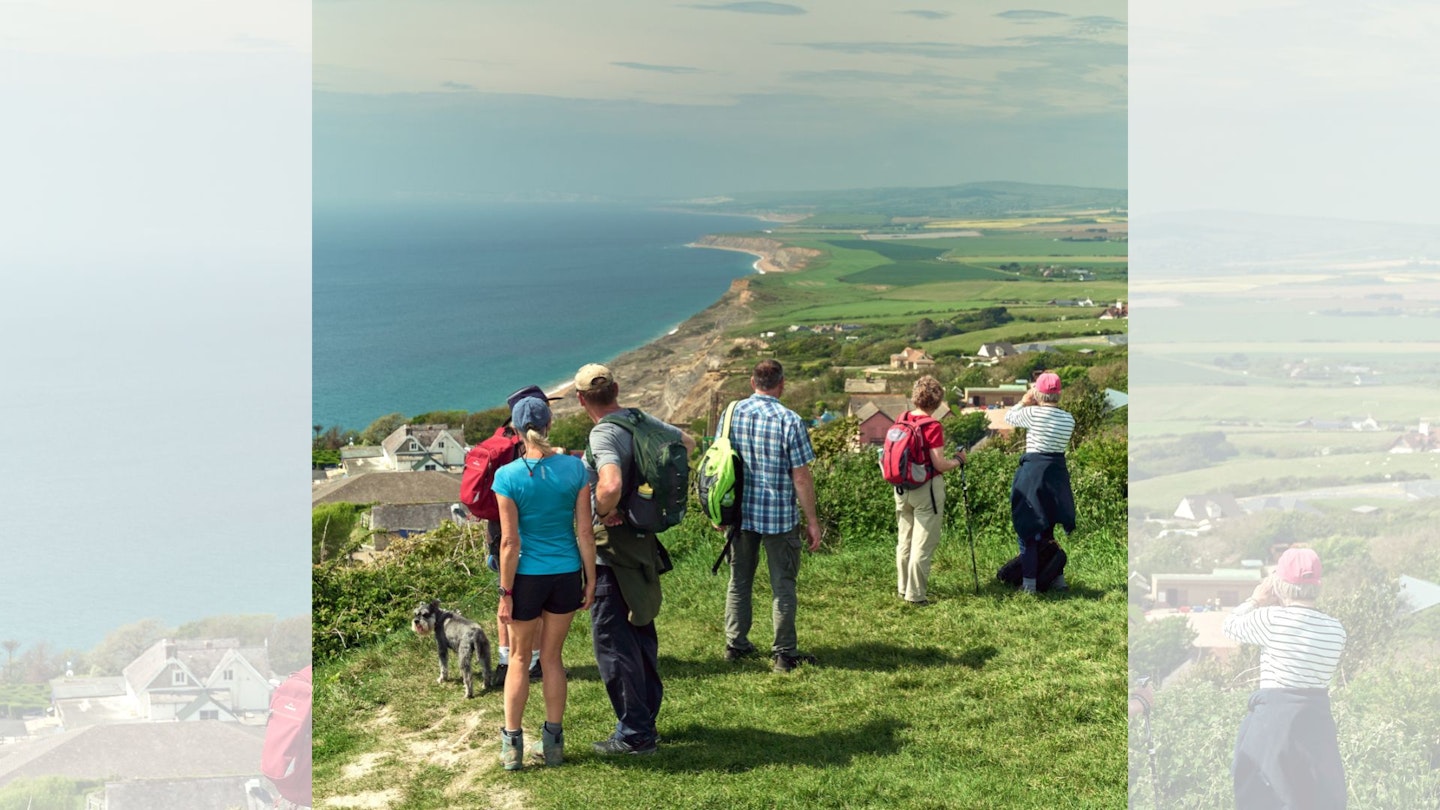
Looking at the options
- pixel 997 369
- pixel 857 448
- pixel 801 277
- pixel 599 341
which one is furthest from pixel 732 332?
pixel 857 448

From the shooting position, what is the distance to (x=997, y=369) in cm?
2598

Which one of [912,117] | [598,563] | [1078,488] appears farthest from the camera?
[912,117]

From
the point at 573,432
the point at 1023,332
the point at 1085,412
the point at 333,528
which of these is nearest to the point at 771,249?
the point at 1023,332

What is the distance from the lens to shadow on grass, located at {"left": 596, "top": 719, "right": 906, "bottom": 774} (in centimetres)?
488

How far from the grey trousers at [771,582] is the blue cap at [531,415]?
5.24 feet

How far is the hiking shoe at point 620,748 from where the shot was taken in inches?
196

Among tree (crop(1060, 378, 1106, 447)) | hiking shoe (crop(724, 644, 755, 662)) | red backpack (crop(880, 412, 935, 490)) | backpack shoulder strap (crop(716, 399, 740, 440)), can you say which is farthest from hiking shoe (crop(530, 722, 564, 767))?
tree (crop(1060, 378, 1106, 447))

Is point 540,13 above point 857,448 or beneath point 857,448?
above

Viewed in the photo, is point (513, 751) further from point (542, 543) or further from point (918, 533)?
point (918, 533)

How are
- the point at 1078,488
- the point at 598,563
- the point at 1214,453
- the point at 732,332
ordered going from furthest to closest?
the point at 732,332, the point at 1078,488, the point at 1214,453, the point at 598,563

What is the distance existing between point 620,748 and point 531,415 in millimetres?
1487

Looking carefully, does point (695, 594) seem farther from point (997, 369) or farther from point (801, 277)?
point (801, 277)

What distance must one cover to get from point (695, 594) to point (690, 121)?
48.2m

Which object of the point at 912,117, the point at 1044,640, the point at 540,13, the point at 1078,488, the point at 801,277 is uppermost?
the point at 540,13
